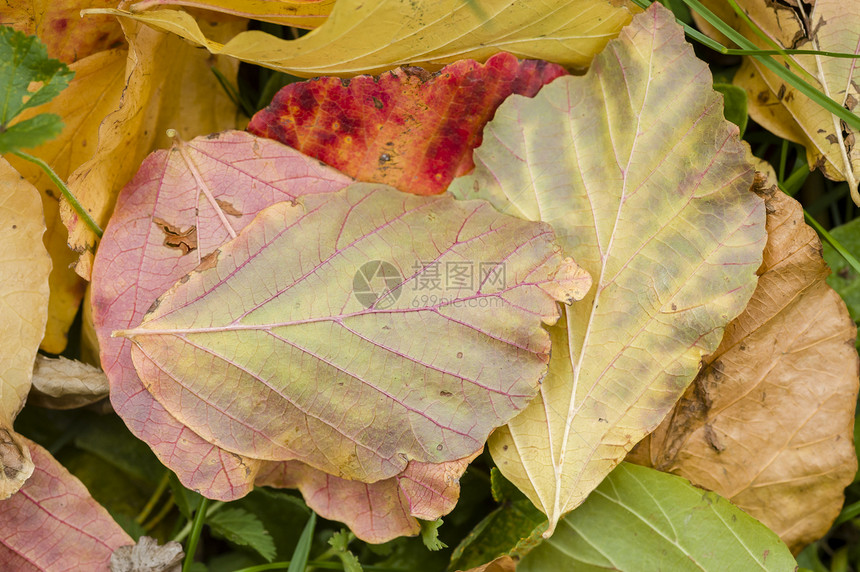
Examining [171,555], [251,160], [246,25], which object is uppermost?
[246,25]

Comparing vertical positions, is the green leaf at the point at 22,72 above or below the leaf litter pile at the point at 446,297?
above

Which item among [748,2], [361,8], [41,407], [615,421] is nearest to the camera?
[361,8]

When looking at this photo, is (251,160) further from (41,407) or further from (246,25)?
(41,407)

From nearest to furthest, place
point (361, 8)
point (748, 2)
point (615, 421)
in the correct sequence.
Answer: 1. point (361, 8)
2. point (615, 421)
3. point (748, 2)

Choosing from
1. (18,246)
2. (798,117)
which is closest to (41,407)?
(18,246)

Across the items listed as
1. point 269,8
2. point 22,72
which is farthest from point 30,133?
point 269,8

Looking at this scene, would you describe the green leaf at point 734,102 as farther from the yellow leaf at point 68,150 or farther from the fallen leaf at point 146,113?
the yellow leaf at point 68,150

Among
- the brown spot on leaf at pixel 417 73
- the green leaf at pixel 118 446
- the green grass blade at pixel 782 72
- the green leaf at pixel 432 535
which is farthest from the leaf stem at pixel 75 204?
the green grass blade at pixel 782 72
